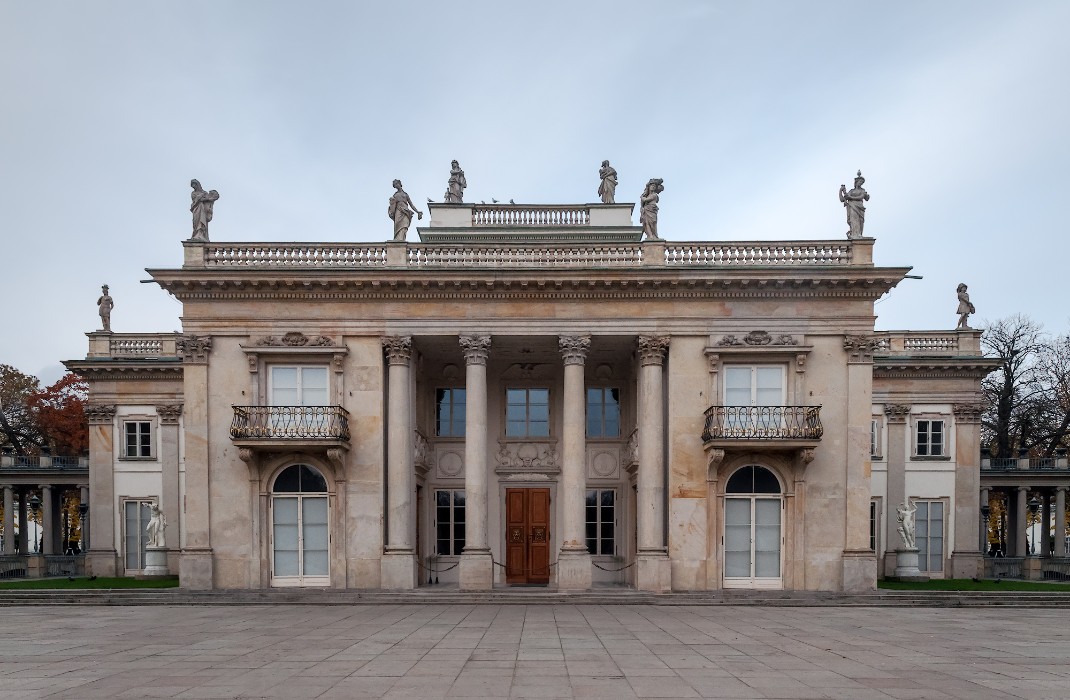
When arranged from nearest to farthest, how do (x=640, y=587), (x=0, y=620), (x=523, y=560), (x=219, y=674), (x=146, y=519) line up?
(x=219, y=674) → (x=0, y=620) → (x=640, y=587) → (x=523, y=560) → (x=146, y=519)

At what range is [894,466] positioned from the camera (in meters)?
31.8

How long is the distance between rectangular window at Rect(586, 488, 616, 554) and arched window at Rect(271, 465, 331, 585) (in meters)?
8.98

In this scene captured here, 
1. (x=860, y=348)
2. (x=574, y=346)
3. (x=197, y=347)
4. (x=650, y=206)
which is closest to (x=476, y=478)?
(x=574, y=346)

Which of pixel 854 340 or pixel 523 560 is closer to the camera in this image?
pixel 854 340

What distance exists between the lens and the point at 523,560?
27.0 meters

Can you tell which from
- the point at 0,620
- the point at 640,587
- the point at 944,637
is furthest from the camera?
the point at 640,587

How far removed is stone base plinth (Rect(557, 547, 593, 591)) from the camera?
23047mm

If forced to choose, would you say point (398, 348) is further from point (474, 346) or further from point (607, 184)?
point (607, 184)

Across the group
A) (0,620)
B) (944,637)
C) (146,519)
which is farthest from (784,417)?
(146,519)

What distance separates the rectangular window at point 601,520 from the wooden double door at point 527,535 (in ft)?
4.96

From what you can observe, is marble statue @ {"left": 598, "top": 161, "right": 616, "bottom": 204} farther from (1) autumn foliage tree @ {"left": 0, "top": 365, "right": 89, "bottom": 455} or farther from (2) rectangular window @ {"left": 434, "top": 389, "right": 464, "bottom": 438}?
(1) autumn foliage tree @ {"left": 0, "top": 365, "right": 89, "bottom": 455}

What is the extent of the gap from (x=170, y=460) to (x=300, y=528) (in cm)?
1253

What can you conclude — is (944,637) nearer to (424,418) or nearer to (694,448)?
(694,448)

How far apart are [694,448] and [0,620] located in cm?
1873
